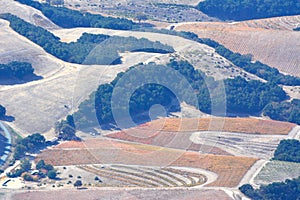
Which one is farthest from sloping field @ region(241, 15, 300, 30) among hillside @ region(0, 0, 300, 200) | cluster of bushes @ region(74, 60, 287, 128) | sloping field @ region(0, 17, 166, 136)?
sloping field @ region(0, 17, 166, 136)

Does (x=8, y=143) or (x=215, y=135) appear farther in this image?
(x=215, y=135)

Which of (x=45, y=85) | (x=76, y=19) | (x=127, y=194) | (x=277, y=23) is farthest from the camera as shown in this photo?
(x=277, y=23)

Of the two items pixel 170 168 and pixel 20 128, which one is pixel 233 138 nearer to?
pixel 170 168

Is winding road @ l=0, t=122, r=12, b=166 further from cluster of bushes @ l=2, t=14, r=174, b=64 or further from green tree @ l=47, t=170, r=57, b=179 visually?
cluster of bushes @ l=2, t=14, r=174, b=64

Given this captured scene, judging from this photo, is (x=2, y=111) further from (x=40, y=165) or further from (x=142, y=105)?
(x=40, y=165)

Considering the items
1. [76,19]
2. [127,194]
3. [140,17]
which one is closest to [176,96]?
[127,194]

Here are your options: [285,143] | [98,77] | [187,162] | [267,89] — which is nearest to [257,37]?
[267,89]
